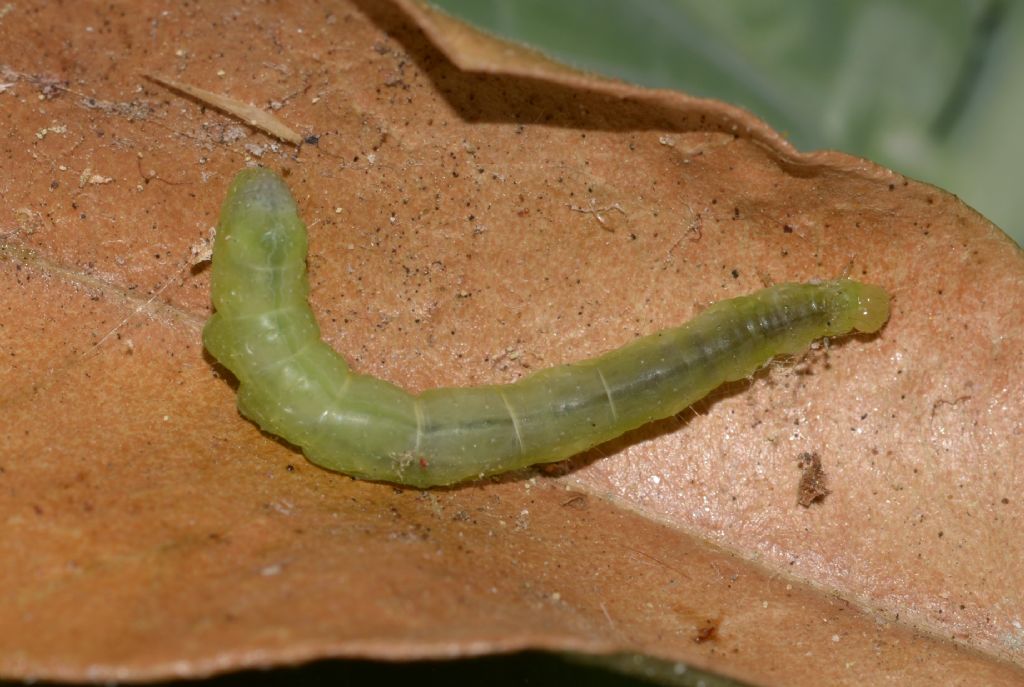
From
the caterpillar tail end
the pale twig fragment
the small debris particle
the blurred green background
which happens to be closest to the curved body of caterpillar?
the caterpillar tail end

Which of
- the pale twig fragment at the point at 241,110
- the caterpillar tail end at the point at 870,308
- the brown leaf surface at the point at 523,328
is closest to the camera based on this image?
the brown leaf surface at the point at 523,328

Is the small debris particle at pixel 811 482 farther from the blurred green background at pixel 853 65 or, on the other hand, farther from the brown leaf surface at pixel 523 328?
the blurred green background at pixel 853 65

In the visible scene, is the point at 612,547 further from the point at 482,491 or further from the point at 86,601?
the point at 86,601

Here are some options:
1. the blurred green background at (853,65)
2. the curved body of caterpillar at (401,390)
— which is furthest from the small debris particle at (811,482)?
the blurred green background at (853,65)

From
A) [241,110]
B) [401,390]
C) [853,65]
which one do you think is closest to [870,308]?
[853,65]

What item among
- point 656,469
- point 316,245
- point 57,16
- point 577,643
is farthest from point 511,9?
point 577,643
